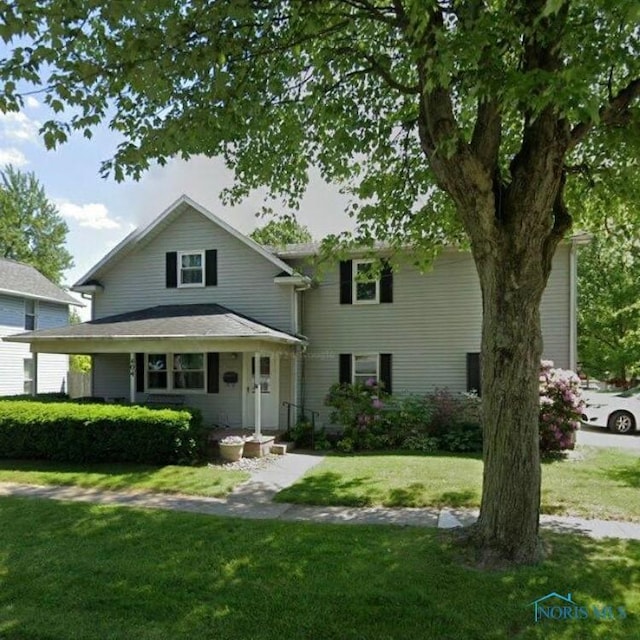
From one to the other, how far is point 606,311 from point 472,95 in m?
28.3

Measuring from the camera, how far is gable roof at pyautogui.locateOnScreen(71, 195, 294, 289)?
14.4 m

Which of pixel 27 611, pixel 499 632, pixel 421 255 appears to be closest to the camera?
pixel 499 632

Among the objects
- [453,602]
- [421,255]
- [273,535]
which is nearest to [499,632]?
[453,602]

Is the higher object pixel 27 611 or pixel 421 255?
pixel 421 255

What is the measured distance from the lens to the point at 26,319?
66.8ft

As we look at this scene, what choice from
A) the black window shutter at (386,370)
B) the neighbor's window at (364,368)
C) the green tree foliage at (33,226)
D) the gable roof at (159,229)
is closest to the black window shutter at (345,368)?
the neighbor's window at (364,368)

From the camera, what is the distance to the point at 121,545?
564 centimetres

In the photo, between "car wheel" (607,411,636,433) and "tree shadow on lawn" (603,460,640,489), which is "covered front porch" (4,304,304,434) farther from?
"car wheel" (607,411,636,433)

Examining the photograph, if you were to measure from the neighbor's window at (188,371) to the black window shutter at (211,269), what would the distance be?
7.30 ft

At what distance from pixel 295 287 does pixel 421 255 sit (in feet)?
18.4

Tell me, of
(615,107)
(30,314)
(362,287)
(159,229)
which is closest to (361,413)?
(362,287)

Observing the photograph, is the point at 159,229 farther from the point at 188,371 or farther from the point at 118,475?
the point at 118,475

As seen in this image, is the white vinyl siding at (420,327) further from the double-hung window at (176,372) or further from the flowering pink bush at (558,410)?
the double-hung window at (176,372)

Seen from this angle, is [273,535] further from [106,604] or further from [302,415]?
[302,415]
